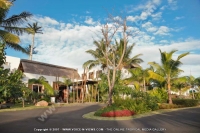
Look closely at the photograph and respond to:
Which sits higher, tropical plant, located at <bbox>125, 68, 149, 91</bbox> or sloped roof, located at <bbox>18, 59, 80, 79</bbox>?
sloped roof, located at <bbox>18, 59, 80, 79</bbox>

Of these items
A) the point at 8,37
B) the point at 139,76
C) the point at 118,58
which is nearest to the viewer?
the point at 8,37

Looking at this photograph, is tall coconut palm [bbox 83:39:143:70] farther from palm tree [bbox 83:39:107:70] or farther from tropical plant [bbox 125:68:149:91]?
tropical plant [bbox 125:68:149:91]

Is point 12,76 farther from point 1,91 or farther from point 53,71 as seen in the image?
point 53,71

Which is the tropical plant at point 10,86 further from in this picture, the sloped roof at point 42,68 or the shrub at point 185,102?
the shrub at point 185,102

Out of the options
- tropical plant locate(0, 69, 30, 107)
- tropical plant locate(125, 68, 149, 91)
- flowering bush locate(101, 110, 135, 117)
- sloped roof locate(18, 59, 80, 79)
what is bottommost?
flowering bush locate(101, 110, 135, 117)

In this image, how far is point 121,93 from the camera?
23.6 m

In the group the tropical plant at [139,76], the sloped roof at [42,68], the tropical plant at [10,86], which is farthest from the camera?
the sloped roof at [42,68]

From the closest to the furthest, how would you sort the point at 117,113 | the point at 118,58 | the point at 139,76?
the point at 117,113
the point at 139,76
the point at 118,58

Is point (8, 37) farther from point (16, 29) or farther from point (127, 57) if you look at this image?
point (127, 57)

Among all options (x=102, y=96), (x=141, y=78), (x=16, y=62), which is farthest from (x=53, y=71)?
(x=141, y=78)

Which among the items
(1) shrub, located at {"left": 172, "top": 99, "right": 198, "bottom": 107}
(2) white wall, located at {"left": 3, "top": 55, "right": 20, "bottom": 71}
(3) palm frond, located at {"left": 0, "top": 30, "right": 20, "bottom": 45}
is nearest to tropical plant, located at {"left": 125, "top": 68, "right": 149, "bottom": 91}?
(1) shrub, located at {"left": 172, "top": 99, "right": 198, "bottom": 107}

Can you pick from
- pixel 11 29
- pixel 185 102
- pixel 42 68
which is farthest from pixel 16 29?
pixel 185 102

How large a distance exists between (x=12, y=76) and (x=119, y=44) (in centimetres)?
1733

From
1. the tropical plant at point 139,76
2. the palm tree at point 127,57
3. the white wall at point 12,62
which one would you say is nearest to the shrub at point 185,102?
the tropical plant at point 139,76
